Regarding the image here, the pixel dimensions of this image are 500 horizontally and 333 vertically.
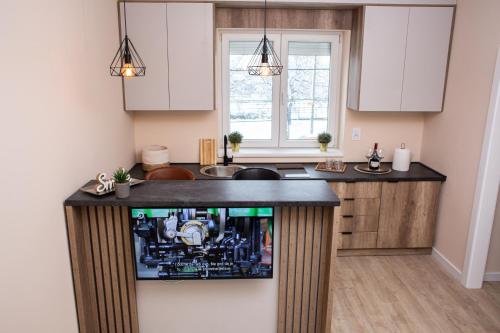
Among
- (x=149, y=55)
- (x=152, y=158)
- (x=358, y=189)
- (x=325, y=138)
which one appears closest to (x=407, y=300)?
(x=358, y=189)

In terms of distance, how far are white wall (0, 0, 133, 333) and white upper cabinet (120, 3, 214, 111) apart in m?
0.69

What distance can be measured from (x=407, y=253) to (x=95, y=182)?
306 centimetres

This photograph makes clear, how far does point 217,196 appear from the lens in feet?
7.46

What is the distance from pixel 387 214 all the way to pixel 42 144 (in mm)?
3034

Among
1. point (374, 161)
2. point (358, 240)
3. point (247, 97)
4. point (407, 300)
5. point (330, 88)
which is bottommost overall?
point (407, 300)

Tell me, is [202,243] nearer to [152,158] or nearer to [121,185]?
[121,185]

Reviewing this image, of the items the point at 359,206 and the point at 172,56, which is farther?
the point at 359,206

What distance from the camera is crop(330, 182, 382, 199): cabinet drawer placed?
364 centimetres

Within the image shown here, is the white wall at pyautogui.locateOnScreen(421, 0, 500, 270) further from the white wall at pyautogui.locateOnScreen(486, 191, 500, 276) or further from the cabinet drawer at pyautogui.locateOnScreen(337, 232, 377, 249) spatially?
the cabinet drawer at pyautogui.locateOnScreen(337, 232, 377, 249)

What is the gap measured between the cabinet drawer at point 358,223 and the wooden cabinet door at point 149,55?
2016mm

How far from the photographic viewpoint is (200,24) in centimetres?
343

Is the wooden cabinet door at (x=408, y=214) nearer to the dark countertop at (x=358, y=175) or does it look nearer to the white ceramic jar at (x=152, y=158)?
the dark countertop at (x=358, y=175)

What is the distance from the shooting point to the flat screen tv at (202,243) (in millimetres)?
2270

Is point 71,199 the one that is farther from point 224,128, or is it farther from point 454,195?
point 454,195
